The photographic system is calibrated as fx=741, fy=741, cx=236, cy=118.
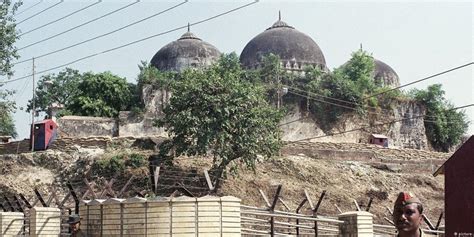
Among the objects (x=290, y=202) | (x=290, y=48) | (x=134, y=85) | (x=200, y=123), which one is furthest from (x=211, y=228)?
(x=290, y=48)

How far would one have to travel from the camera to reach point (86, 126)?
33562 millimetres

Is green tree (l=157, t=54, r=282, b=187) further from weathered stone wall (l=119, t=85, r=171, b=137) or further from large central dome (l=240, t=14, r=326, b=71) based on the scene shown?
large central dome (l=240, t=14, r=326, b=71)

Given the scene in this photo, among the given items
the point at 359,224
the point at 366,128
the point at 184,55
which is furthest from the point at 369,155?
the point at 359,224

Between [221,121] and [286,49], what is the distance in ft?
50.7

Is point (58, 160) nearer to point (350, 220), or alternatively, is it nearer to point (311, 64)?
point (311, 64)

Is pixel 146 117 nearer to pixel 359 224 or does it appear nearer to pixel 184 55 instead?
pixel 184 55

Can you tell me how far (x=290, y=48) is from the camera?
41.7m

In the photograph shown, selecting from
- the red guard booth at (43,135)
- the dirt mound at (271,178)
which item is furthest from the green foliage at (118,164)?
the red guard booth at (43,135)

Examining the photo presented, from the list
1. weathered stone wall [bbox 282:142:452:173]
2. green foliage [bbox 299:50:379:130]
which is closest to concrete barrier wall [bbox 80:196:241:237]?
weathered stone wall [bbox 282:142:452:173]

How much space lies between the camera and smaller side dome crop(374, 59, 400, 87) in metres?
46.0

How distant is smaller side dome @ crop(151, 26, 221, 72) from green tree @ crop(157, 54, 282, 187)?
13.7m

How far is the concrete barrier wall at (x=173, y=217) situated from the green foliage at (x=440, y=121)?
30.8 metres

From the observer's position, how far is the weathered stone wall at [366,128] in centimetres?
3722

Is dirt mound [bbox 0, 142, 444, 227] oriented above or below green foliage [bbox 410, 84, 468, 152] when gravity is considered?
below
